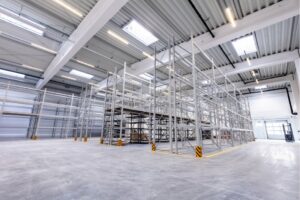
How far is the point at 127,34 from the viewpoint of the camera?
7980mm

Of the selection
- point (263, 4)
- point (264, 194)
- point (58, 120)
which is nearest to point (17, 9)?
point (264, 194)

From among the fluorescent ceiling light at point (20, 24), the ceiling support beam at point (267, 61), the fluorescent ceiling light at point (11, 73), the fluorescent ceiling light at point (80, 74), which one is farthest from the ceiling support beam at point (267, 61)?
the fluorescent ceiling light at point (11, 73)

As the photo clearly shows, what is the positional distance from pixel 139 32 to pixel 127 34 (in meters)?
0.71

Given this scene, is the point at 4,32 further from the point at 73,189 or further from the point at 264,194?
the point at 264,194

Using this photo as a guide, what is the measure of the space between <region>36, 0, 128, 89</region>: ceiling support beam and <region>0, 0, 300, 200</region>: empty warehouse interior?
0.05m

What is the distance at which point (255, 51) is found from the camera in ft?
29.9

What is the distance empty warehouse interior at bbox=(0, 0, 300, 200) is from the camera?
6.71 feet

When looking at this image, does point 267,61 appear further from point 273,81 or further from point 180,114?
point 180,114

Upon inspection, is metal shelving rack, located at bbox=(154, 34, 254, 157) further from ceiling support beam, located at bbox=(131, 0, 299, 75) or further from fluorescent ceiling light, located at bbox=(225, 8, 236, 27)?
fluorescent ceiling light, located at bbox=(225, 8, 236, 27)

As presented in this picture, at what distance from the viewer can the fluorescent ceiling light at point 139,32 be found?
7.35 meters

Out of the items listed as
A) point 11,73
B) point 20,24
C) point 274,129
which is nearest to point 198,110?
point 20,24

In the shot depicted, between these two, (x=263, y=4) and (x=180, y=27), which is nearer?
(x=263, y=4)

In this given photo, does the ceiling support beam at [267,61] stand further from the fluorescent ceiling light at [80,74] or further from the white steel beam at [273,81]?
the fluorescent ceiling light at [80,74]

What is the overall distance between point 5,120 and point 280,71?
1013 inches
